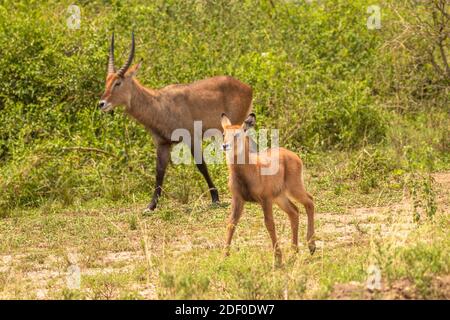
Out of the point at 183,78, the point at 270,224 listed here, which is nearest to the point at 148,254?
the point at 270,224

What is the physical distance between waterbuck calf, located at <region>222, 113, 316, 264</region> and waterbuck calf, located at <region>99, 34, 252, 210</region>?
2697mm

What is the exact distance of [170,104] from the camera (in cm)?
1108

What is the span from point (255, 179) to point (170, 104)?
3.39m

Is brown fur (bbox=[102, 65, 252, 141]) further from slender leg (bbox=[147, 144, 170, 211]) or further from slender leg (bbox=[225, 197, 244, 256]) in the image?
slender leg (bbox=[225, 197, 244, 256])

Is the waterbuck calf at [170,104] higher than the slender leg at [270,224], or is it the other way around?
the waterbuck calf at [170,104]

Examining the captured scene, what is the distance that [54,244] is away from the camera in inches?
359

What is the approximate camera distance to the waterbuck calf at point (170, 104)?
1075 cm

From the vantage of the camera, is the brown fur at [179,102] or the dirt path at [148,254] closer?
the dirt path at [148,254]

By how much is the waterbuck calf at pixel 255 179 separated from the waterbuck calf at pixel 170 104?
270 centimetres

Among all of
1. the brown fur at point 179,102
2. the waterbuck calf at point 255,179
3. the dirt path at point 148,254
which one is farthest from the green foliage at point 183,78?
the waterbuck calf at point 255,179

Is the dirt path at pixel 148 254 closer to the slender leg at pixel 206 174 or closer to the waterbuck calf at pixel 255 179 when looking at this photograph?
the waterbuck calf at pixel 255 179

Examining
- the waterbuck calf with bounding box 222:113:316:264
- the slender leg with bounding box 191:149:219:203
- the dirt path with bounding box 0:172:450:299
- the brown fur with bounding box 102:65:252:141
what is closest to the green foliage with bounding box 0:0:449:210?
the slender leg with bounding box 191:149:219:203
